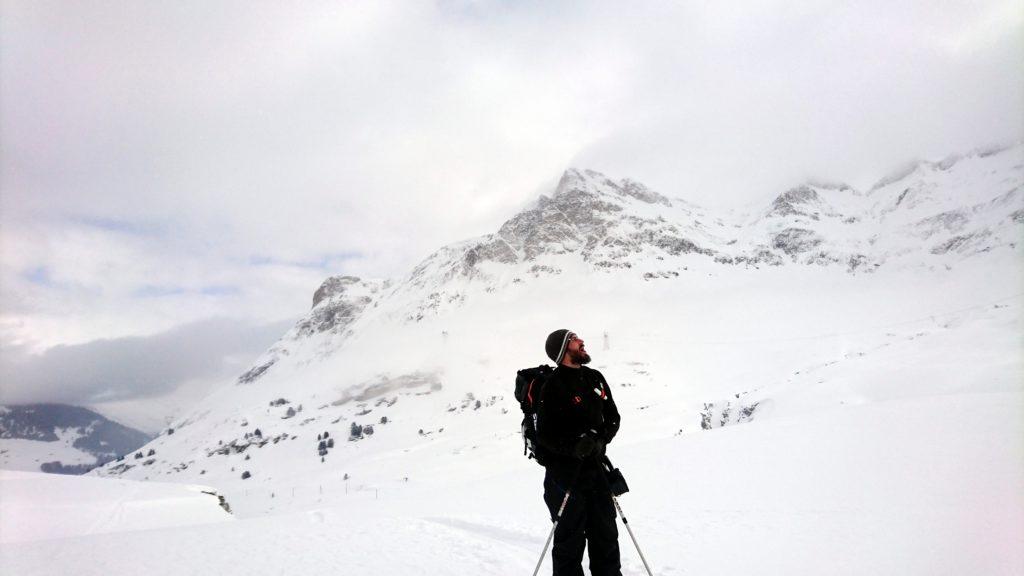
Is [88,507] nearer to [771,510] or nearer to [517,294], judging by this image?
[771,510]

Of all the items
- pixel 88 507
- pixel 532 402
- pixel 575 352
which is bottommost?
pixel 88 507

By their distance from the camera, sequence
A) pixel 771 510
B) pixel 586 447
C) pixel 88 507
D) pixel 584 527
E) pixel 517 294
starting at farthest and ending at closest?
pixel 517 294 → pixel 88 507 → pixel 771 510 → pixel 584 527 → pixel 586 447

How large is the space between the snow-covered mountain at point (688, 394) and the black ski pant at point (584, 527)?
2.36m

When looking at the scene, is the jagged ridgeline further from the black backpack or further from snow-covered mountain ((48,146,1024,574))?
the black backpack

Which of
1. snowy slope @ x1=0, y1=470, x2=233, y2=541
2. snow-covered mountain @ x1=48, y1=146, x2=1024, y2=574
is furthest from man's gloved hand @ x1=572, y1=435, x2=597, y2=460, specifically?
snowy slope @ x1=0, y1=470, x2=233, y2=541

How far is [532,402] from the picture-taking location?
5.61 meters

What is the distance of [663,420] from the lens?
53.7 m

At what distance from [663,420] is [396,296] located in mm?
142628

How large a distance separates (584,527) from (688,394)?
71800 millimetres

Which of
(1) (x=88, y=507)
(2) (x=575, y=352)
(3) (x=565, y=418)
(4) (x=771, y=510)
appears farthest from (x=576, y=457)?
(1) (x=88, y=507)

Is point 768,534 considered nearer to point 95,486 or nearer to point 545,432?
point 545,432

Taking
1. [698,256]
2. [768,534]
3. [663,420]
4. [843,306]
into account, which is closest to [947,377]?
[768,534]

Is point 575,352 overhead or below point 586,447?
overhead

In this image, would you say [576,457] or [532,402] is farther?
[532,402]
